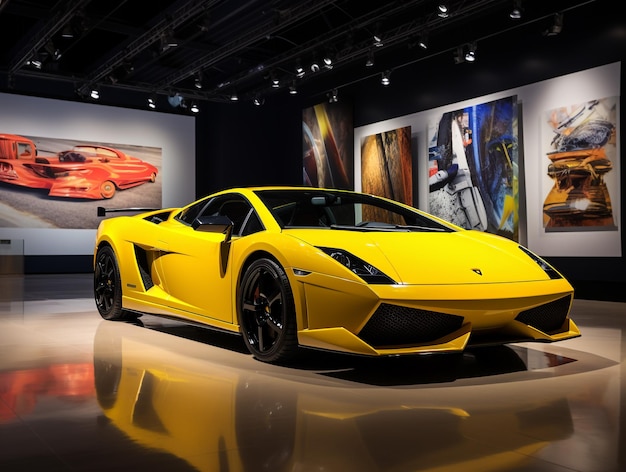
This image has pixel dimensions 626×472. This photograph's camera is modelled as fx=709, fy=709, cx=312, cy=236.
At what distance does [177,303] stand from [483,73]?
7543 mm

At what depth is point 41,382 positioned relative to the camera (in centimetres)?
337

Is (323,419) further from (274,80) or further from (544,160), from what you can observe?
(274,80)

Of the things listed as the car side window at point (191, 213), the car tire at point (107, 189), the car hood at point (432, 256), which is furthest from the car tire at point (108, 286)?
the car tire at point (107, 189)

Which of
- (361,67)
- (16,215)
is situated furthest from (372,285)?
(16,215)

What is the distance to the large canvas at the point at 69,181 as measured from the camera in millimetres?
15477

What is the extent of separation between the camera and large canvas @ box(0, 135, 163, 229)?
15.5 meters

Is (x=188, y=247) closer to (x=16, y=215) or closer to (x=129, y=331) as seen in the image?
(x=129, y=331)

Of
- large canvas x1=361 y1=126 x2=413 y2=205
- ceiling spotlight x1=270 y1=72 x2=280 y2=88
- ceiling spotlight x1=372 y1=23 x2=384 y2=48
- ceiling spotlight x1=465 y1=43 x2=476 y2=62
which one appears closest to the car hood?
ceiling spotlight x1=465 y1=43 x2=476 y2=62

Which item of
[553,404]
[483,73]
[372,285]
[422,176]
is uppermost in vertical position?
[483,73]

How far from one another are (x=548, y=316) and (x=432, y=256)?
0.67m

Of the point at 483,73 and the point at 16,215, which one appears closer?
the point at 483,73

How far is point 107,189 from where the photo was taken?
16469 mm

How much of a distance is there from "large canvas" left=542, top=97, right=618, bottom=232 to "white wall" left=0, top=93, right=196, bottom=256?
10.3 meters

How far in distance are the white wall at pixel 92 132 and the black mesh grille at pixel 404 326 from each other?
549 inches
